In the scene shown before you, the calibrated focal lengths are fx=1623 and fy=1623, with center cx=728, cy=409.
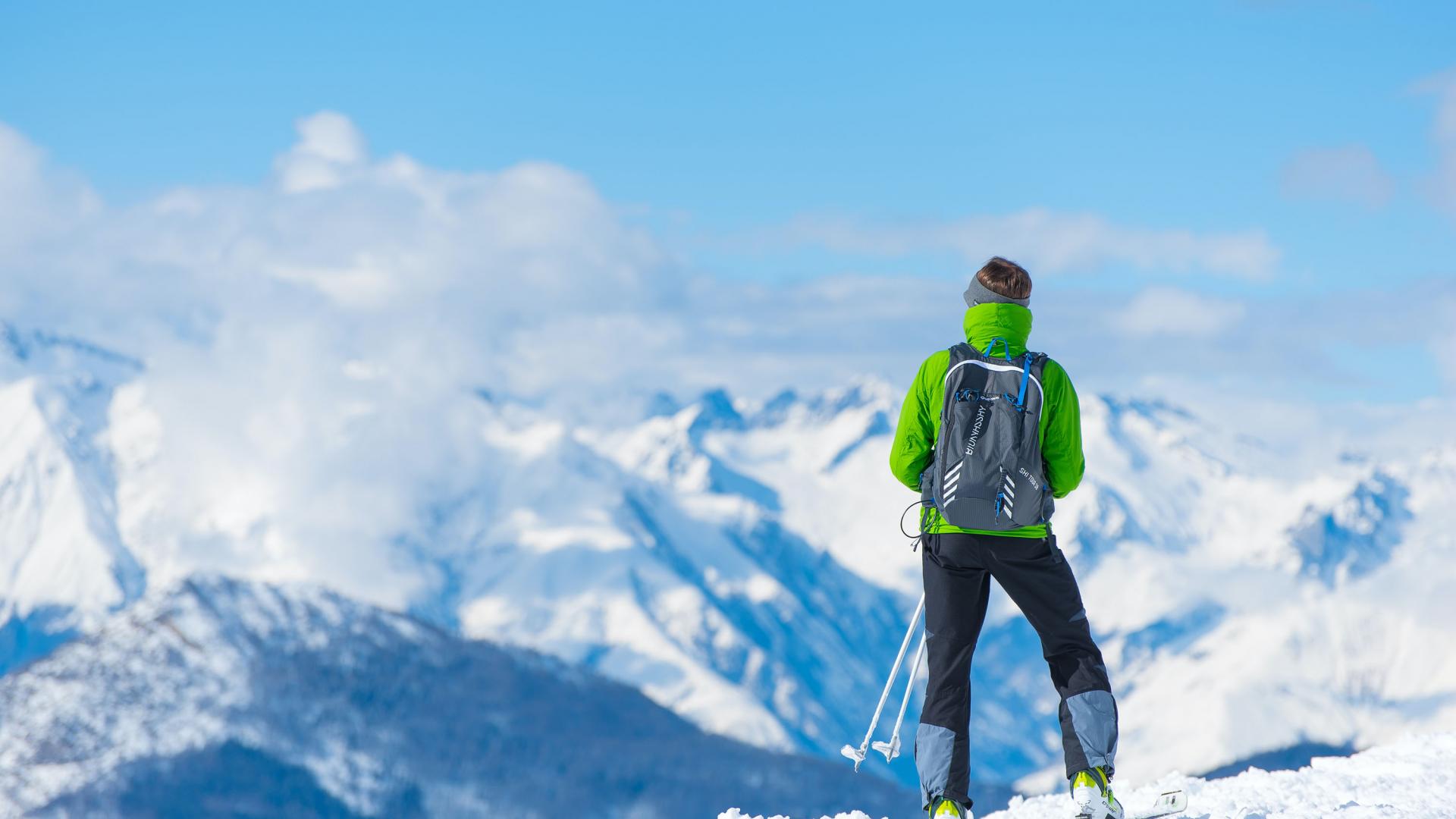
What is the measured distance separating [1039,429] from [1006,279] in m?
1.53

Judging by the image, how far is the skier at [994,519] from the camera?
49.9ft

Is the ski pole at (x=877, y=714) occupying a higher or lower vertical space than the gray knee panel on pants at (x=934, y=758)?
higher

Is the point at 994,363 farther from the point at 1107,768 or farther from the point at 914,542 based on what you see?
the point at 1107,768

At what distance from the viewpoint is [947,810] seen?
15859 mm

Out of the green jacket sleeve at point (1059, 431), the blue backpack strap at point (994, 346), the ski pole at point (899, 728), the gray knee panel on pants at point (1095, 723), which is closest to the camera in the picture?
the green jacket sleeve at point (1059, 431)

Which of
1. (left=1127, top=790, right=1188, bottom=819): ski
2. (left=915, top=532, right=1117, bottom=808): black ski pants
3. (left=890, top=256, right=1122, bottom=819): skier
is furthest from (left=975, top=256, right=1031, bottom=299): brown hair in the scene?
(left=1127, top=790, right=1188, bottom=819): ski

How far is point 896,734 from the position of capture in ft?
56.5

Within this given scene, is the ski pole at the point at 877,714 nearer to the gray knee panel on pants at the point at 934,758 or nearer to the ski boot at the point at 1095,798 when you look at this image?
the gray knee panel on pants at the point at 934,758

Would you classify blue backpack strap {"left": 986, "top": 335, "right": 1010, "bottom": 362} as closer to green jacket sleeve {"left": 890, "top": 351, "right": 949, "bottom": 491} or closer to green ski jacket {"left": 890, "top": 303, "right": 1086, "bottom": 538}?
green ski jacket {"left": 890, "top": 303, "right": 1086, "bottom": 538}

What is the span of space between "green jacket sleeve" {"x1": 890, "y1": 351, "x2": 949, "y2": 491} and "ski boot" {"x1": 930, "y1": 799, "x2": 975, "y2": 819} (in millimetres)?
3102

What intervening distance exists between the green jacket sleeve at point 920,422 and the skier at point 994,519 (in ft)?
0.04

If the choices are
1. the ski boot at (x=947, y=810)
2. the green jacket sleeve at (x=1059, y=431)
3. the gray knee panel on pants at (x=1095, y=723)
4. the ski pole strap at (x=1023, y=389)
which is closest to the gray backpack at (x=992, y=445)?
the ski pole strap at (x=1023, y=389)

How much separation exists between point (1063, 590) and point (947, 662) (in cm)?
134

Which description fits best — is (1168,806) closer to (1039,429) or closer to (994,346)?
(1039,429)
